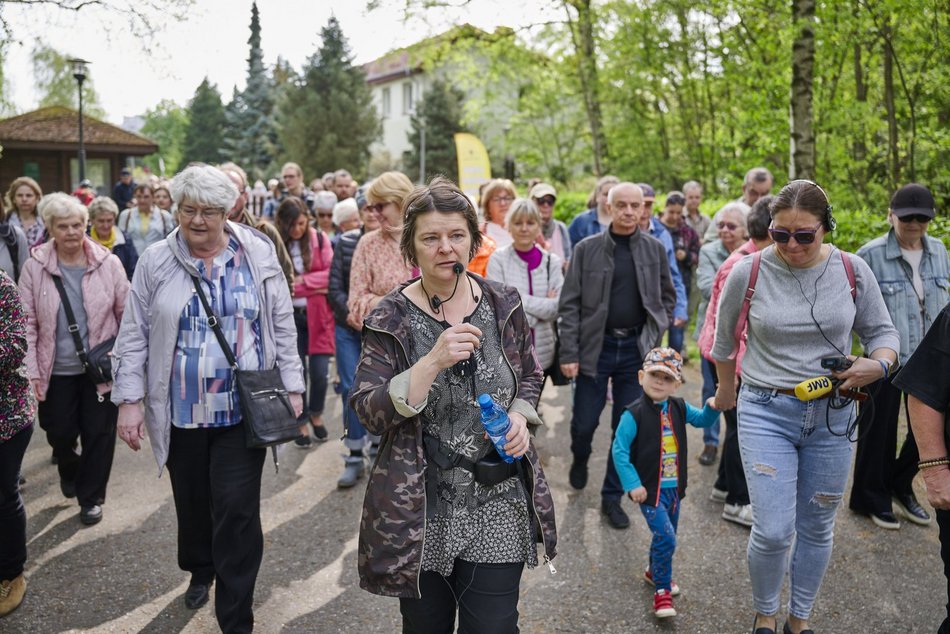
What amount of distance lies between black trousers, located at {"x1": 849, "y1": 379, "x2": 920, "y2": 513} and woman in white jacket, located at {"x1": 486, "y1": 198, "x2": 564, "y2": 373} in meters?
2.25

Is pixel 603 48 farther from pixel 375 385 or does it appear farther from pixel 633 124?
pixel 375 385

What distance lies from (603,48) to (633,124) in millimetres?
2428

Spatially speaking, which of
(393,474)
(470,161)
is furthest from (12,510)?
(470,161)

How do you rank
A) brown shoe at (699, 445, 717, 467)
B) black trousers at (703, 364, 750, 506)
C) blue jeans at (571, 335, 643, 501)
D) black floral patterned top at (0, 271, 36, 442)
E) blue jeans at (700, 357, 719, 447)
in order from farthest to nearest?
brown shoe at (699, 445, 717, 467) < blue jeans at (700, 357, 719, 447) < blue jeans at (571, 335, 643, 501) < black trousers at (703, 364, 750, 506) < black floral patterned top at (0, 271, 36, 442)

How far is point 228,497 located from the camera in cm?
368

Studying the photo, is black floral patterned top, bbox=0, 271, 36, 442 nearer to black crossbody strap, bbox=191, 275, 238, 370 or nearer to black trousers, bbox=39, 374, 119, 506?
black crossbody strap, bbox=191, 275, 238, 370

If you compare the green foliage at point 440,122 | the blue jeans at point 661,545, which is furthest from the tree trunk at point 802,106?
the green foliage at point 440,122

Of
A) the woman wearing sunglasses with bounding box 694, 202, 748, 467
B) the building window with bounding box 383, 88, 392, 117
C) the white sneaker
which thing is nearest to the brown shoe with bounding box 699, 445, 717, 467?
the woman wearing sunglasses with bounding box 694, 202, 748, 467

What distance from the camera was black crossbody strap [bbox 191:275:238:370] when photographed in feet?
11.9

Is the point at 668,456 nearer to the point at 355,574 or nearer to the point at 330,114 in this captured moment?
the point at 355,574

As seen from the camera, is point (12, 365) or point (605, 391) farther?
point (605, 391)

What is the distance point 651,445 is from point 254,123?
5330cm

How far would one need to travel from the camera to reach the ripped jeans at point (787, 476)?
352cm

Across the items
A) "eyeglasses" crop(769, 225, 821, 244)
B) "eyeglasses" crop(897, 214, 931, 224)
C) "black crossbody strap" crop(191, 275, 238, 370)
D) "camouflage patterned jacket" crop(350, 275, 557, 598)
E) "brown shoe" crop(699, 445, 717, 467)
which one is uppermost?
"eyeglasses" crop(897, 214, 931, 224)
